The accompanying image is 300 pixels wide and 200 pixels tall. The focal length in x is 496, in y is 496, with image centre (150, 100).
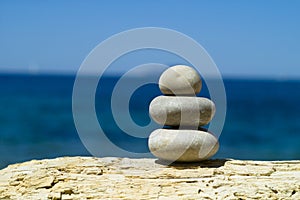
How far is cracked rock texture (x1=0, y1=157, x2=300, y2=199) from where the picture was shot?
796 cm

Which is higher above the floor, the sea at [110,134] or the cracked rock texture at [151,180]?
the sea at [110,134]

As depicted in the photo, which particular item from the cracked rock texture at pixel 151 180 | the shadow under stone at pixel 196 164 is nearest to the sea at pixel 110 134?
the shadow under stone at pixel 196 164

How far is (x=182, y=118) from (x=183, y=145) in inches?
23.7

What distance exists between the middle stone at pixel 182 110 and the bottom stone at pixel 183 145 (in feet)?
0.74

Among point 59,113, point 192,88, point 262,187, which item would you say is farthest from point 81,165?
point 59,113

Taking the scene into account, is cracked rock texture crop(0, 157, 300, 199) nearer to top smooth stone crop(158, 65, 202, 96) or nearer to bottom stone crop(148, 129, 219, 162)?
bottom stone crop(148, 129, 219, 162)

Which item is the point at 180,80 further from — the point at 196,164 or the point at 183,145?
the point at 196,164

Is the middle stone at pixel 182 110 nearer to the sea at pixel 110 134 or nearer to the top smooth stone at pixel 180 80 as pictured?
the top smooth stone at pixel 180 80

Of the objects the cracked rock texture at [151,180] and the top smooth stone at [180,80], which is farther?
the top smooth stone at [180,80]

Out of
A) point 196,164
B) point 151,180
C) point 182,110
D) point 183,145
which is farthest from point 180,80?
point 151,180

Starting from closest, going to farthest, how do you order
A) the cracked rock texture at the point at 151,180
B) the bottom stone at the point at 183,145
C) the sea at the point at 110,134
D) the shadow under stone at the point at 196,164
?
the cracked rock texture at the point at 151,180
the bottom stone at the point at 183,145
the shadow under stone at the point at 196,164
the sea at the point at 110,134

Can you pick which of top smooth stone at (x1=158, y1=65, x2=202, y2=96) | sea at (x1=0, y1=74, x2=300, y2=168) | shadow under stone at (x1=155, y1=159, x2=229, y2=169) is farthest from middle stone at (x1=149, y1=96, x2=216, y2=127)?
sea at (x1=0, y1=74, x2=300, y2=168)

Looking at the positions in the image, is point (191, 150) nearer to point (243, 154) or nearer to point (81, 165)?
point (81, 165)

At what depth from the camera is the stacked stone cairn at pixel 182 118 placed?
9.29 metres
